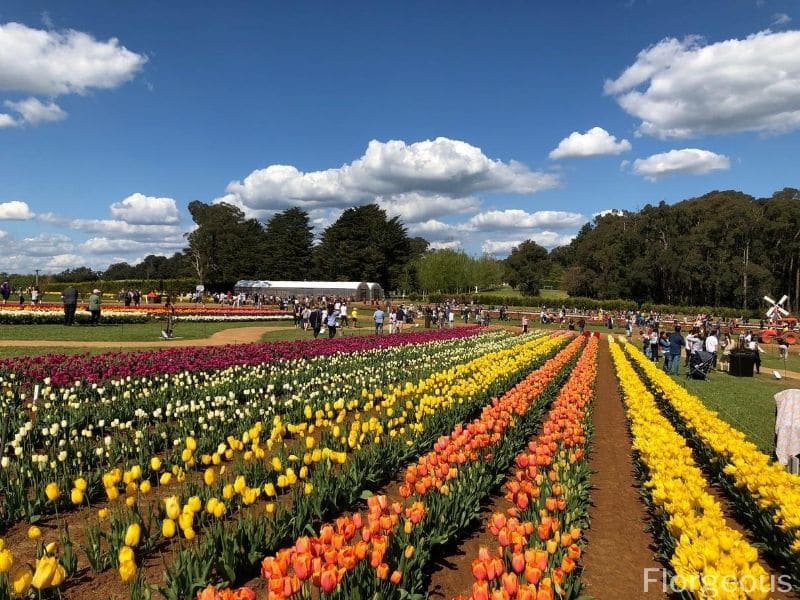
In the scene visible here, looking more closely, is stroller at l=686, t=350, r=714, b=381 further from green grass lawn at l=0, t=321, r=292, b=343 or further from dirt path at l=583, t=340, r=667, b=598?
green grass lawn at l=0, t=321, r=292, b=343

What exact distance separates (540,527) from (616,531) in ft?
8.11

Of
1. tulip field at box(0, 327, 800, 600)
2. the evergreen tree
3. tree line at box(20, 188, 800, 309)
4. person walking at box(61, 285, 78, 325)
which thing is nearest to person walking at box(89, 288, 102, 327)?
person walking at box(61, 285, 78, 325)

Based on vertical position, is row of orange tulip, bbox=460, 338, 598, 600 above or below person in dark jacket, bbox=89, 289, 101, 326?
below

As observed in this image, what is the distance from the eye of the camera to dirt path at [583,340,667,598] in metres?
4.70

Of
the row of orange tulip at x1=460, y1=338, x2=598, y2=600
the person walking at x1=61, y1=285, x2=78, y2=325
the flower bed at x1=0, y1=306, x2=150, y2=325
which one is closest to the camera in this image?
the row of orange tulip at x1=460, y1=338, x2=598, y2=600

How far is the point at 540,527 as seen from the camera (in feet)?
13.0

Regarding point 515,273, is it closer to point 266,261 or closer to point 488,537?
point 266,261

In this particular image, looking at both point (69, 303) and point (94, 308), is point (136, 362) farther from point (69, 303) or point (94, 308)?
point (94, 308)

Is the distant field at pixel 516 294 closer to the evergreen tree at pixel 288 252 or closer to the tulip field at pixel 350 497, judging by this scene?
the evergreen tree at pixel 288 252

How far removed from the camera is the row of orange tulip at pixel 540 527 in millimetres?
3100

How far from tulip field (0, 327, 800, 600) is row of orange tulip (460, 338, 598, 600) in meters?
0.02

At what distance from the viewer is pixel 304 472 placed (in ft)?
17.1

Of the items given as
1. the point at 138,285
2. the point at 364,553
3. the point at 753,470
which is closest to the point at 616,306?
the point at 753,470

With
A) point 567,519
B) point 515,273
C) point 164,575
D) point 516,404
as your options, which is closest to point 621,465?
point 516,404
